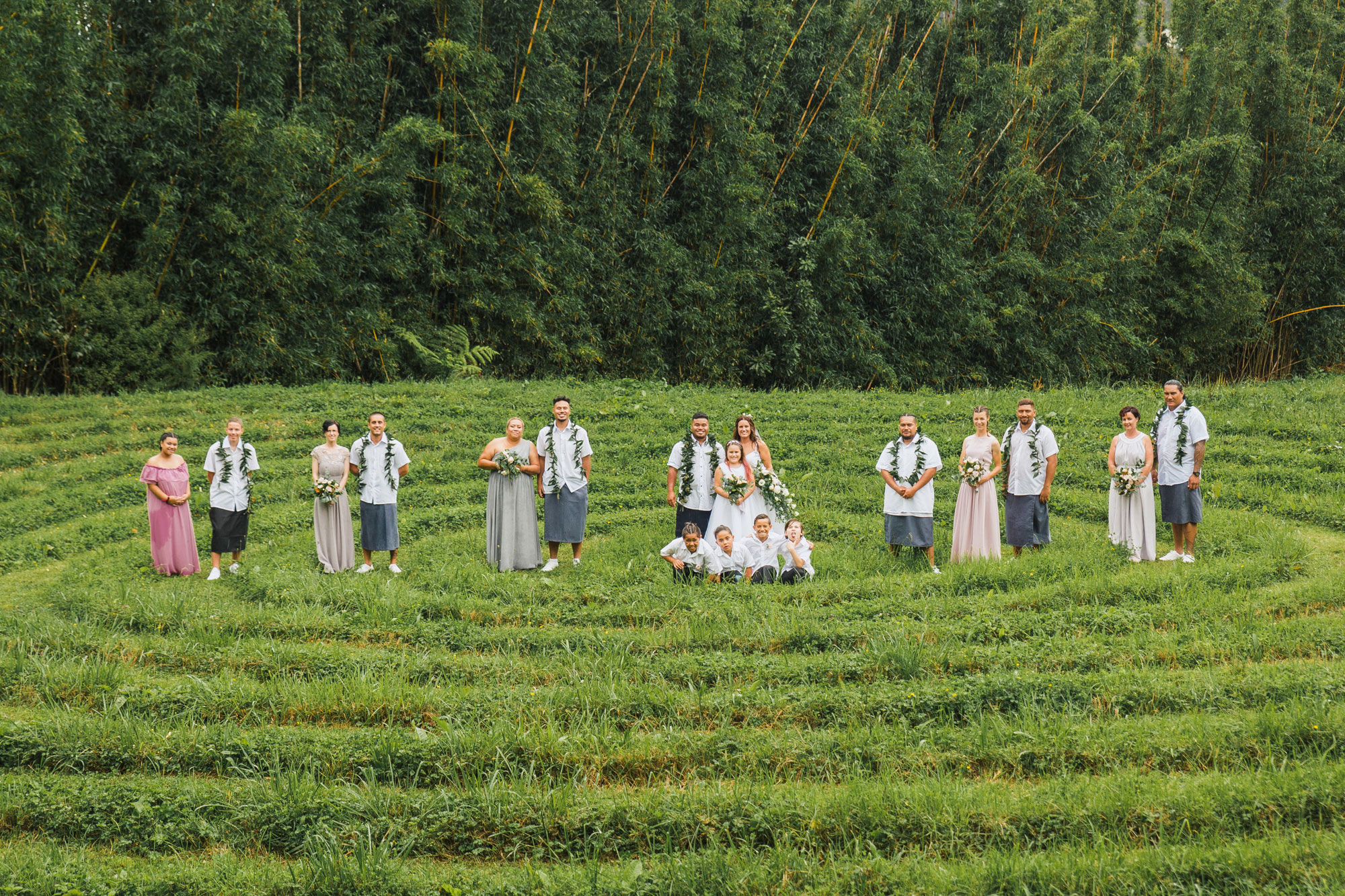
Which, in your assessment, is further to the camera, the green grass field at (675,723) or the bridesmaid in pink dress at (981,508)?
the bridesmaid in pink dress at (981,508)

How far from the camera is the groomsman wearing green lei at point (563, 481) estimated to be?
10.2 metres

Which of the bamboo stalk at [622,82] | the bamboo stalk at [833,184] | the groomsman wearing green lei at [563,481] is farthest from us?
the bamboo stalk at [833,184]

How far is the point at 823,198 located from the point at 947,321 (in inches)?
194

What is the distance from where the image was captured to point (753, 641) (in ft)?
24.5

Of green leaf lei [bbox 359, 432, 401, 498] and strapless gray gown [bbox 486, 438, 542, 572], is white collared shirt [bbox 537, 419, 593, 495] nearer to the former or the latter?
strapless gray gown [bbox 486, 438, 542, 572]

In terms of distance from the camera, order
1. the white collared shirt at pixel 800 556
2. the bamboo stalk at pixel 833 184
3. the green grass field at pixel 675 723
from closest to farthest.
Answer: the green grass field at pixel 675 723 → the white collared shirt at pixel 800 556 → the bamboo stalk at pixel 833 184

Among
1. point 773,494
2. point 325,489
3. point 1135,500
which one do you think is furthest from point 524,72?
point 1135,500

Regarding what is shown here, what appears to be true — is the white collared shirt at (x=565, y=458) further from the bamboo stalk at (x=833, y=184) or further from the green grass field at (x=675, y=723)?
the bamboo stalk at (x=833, y=184)

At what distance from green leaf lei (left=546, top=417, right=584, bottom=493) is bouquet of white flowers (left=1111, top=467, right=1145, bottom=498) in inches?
224

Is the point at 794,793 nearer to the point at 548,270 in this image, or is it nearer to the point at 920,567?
the point at 920,567

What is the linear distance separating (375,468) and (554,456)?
6.35 ft

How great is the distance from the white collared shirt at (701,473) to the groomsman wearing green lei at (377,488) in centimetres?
299

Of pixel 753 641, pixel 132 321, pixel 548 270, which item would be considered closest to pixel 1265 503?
pixel 753 641

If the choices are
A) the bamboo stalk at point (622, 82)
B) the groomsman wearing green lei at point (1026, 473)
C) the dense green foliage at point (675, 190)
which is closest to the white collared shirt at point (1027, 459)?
the groomsman wearing green lei at point (1026, 473)
